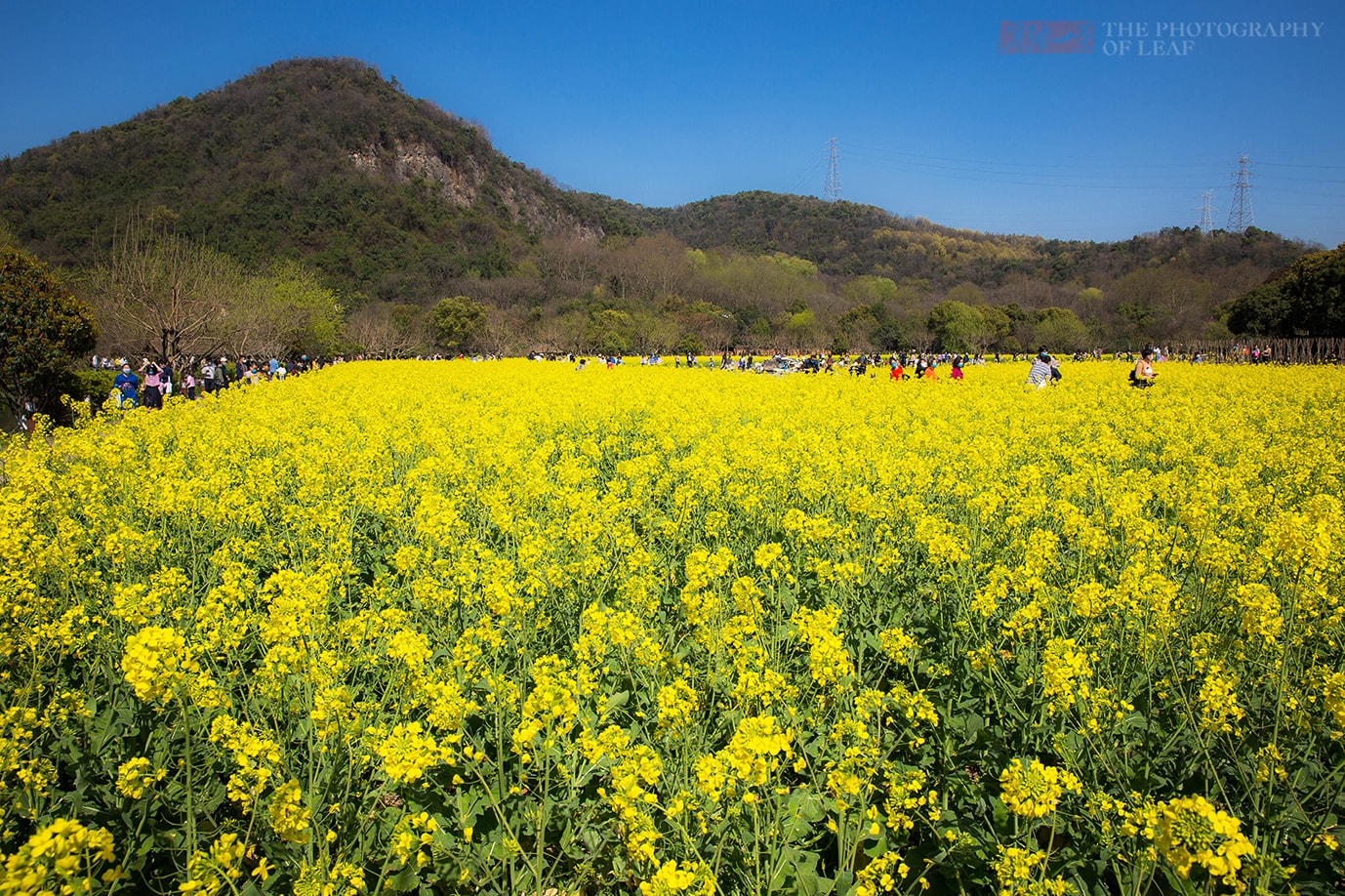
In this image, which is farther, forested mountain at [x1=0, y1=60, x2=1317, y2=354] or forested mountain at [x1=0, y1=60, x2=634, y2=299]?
forested mountain at [x1=0, y1=60, x2=634, y2=299]

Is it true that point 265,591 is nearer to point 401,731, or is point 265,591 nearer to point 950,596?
point 401,731

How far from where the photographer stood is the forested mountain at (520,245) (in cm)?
6844

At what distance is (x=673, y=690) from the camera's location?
306cm

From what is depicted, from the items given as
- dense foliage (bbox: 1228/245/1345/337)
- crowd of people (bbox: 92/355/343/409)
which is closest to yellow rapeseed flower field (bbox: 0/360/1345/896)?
crowd of people (bbox: 92/355/343/409)

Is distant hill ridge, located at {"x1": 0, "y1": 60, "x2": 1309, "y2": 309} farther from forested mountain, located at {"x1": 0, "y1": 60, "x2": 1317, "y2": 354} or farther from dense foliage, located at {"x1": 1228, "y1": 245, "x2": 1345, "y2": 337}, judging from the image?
dense foliage, located at {"x1": 1228, "y1": 245, "x2": 1345, "y2": 337}

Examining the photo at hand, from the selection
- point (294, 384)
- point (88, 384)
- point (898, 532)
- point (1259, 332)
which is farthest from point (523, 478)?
point (1259, 332)

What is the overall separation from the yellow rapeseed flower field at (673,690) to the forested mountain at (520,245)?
53.1 metres

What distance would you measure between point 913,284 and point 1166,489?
10520cm

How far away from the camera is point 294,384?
62.0ft

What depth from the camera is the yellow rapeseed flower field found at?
2.76 m

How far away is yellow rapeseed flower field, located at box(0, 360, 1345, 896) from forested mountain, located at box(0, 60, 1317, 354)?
53.1 meters

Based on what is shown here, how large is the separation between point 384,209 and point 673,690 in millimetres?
110965

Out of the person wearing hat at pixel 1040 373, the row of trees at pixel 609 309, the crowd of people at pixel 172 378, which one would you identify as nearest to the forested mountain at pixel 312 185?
the row of trees at pixel 609 309

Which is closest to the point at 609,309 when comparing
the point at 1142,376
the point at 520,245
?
the point at 520,245
